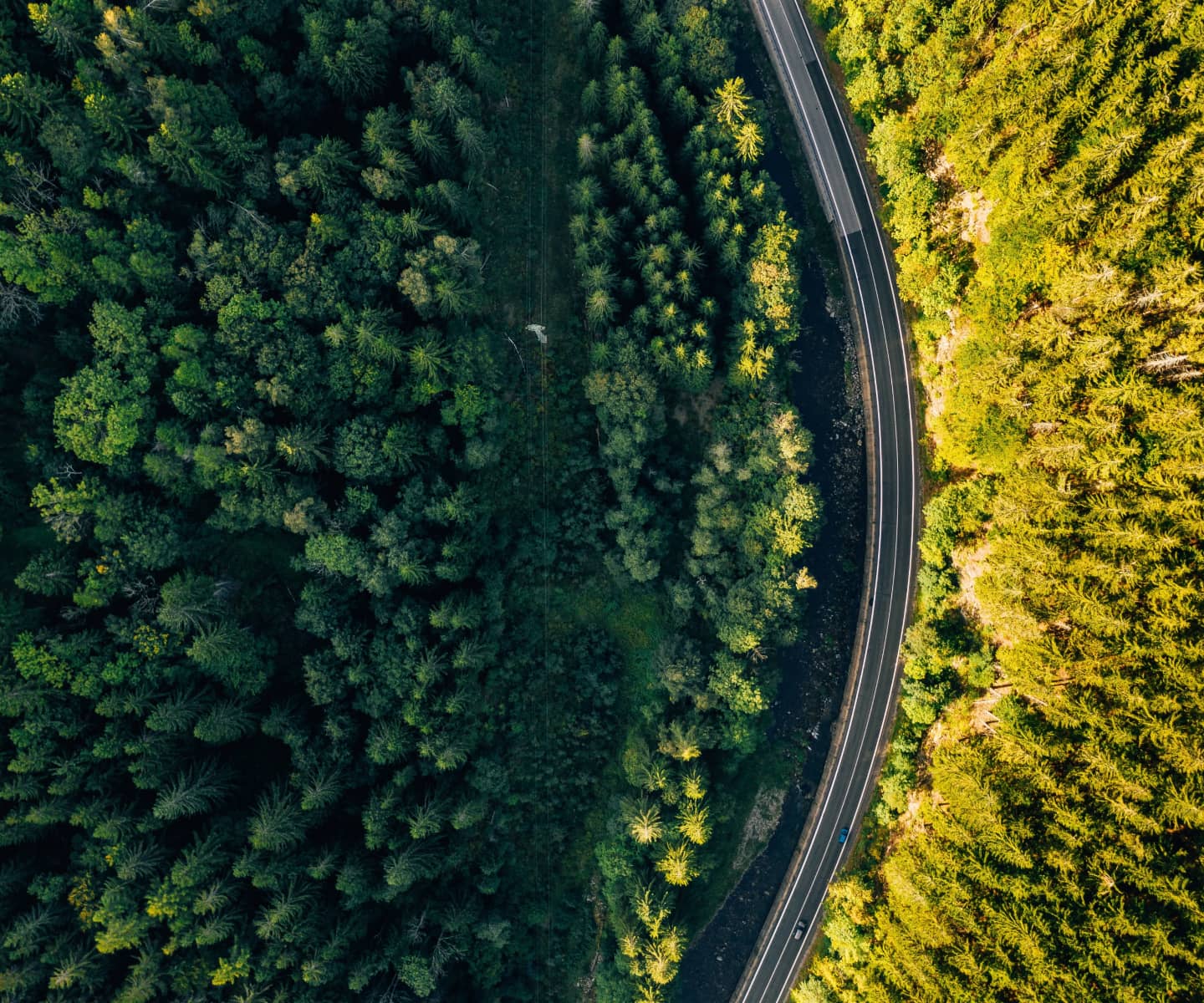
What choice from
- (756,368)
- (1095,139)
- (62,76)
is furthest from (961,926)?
(62,76)

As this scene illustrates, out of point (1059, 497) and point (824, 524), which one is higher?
point (1059, 497)

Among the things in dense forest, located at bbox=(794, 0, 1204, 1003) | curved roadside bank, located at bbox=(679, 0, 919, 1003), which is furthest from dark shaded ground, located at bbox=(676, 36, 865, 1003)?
dense forest, located at bbox=(794, 0, 1204, 1003)

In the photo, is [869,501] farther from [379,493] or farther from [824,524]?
[379,493]

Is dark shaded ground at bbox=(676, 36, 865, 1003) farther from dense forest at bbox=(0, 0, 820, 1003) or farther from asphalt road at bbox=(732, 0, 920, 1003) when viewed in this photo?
dense forest at bbox=(0, 0, 820, 1003)

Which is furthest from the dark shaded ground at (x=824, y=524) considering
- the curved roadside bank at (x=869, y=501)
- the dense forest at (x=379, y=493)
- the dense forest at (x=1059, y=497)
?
the dense forest at (x=1059, y=497)

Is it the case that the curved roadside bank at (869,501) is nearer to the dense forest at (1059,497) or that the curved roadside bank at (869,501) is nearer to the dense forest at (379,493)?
the dense forest at (1059,497)

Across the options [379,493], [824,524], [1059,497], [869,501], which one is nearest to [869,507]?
[869,501]
